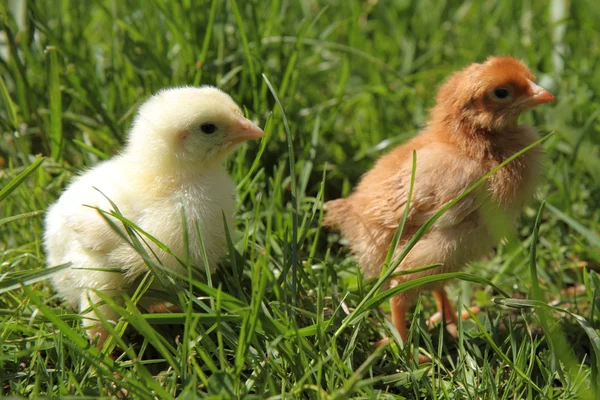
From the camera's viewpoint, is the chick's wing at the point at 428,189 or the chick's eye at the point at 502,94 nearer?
the chick's wing at the point at 428,189

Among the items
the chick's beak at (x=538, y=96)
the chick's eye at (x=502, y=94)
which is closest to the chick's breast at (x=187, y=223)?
the chick's eye at (x=502, y=94)

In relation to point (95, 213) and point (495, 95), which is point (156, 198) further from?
point (495, 95)

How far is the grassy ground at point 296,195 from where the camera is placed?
216 cm

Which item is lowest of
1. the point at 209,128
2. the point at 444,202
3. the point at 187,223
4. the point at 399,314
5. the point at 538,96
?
the point at 399,314

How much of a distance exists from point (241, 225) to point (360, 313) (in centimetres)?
102

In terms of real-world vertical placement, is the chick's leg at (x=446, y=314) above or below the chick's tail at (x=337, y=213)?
below

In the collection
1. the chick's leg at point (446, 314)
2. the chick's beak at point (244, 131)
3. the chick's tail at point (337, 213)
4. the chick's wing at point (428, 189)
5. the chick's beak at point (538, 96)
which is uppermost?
the chick's beak at point (244, 131)

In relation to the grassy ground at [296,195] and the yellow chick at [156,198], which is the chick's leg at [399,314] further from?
Result: the yellow chick at [156,198]

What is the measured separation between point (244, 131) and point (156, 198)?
16.3 inches

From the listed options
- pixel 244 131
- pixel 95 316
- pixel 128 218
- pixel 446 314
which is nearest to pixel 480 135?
pixel 446 314

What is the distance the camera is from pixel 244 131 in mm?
2508

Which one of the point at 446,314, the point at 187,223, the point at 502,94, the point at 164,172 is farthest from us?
the point at 446,314

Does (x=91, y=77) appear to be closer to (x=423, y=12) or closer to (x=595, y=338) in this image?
(x=423, y=12)

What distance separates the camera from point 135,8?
166 inches
